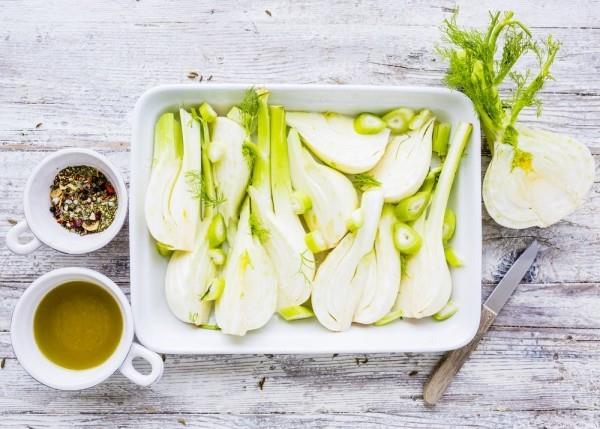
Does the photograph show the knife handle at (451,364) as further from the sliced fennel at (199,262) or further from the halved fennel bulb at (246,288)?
the sliced fennel at (199,262)

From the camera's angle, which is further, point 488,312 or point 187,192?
point 488,312

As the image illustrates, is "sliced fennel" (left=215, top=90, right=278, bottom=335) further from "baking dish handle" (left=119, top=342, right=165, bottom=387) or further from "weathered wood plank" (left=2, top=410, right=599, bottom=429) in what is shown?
"weathered wood plank" (left=2, top=410, right=599, bottom=429)

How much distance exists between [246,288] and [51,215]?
18.0 inches

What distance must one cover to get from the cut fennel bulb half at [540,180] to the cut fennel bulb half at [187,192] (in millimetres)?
645

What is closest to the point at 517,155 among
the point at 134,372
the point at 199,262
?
the point at 199,262

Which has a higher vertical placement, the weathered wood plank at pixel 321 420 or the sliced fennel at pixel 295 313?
the sliced fennel at pixel 295 313

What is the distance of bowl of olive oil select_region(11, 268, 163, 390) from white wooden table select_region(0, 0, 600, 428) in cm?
13

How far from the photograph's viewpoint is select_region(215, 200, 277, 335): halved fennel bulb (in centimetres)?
133

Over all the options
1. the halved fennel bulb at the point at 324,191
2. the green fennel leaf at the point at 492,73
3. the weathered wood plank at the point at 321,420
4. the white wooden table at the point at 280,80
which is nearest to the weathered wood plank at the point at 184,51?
the white wooden table at the point at 280,80

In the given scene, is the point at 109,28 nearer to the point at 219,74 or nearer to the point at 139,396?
the point at 219,74

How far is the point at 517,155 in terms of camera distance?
1.35 m

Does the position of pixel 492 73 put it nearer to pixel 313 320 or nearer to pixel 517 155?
pixel 517 155

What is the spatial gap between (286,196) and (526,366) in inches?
28.7

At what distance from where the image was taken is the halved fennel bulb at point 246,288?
133 centimetres
